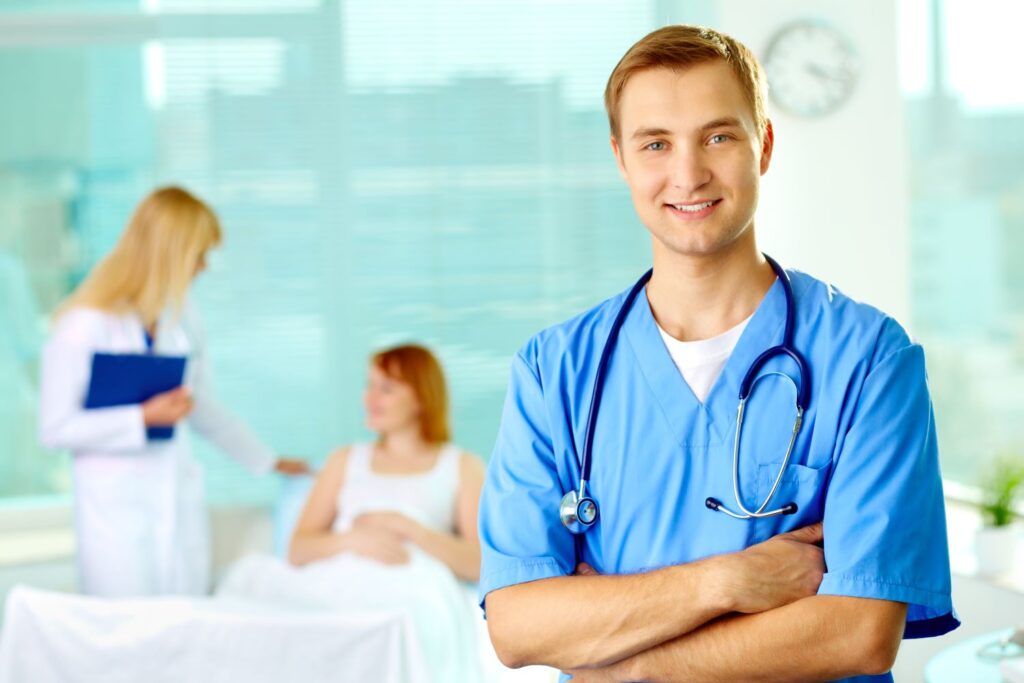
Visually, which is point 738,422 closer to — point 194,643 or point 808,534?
point 808,534

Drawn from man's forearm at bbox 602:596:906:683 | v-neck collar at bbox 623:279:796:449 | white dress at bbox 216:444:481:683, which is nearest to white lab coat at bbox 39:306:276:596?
white dress at bbox 216:444:481:683

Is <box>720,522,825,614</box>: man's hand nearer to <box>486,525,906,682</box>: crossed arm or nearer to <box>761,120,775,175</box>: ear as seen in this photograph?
<box>486,525,906,682</box>: crossed arm

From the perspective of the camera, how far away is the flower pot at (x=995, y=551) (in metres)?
2.70

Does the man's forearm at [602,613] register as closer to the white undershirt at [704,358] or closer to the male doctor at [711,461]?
the male doctor at [711,461]

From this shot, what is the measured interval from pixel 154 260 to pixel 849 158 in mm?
2078

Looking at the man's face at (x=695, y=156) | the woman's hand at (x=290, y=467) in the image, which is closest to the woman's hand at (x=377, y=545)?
the woman's hand at (x=290, y=467)

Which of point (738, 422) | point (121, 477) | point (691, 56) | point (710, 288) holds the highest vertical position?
point (691, 56)

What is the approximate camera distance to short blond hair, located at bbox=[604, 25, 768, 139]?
3.93 ft

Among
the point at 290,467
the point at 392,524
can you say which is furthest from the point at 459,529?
the point at 290,467

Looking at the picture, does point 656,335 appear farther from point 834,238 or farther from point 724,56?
point 834,238

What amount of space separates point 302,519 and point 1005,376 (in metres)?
1.99

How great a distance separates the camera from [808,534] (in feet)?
3.90

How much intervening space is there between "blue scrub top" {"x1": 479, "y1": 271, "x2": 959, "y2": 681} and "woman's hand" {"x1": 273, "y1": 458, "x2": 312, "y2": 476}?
2.13 m

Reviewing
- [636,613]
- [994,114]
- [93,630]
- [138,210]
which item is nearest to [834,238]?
[994,114]
